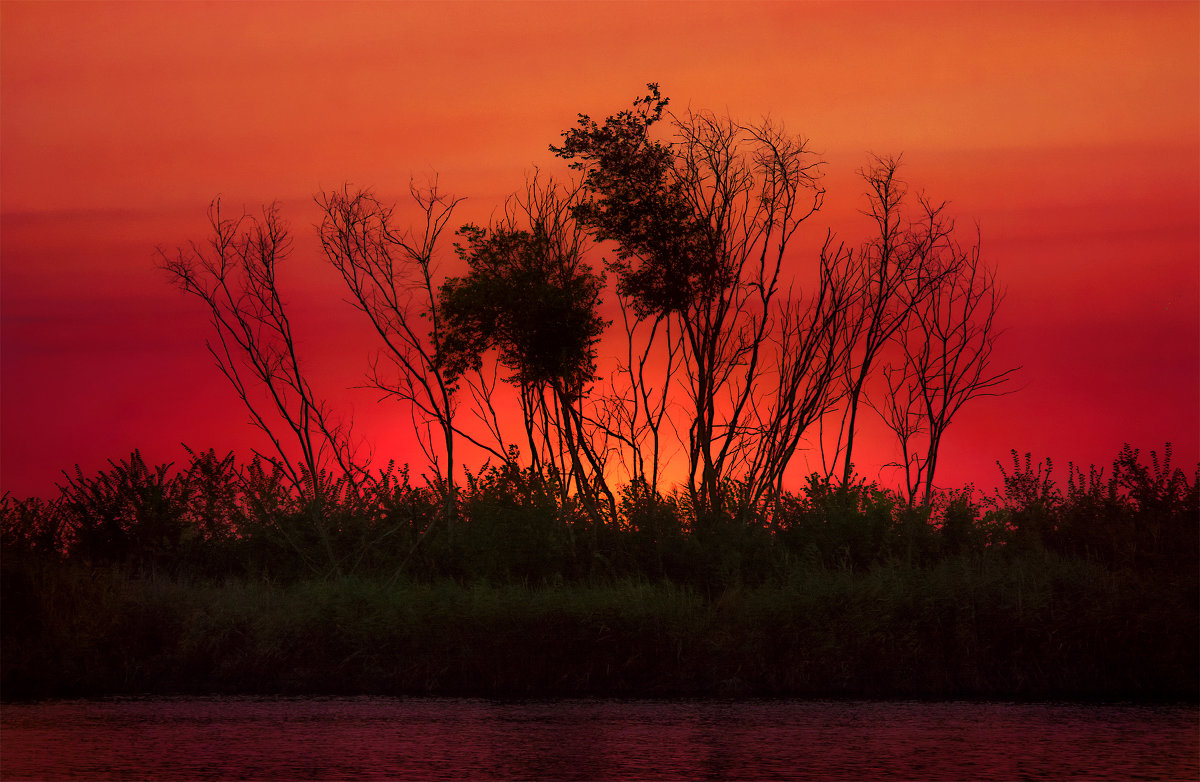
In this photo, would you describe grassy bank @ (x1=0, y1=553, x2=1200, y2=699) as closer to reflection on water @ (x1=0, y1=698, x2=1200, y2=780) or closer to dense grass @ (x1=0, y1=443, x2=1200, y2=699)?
dense grass @ (x1=0, y1=443, x2=1200, y2=699)

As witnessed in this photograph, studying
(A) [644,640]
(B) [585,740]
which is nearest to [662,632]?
(A) [644,640]

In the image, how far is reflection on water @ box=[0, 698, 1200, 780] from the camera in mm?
17734

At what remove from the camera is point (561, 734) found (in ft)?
68.8

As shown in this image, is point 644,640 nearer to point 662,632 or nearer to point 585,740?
point 662,632

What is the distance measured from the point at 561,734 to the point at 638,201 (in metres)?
23.2

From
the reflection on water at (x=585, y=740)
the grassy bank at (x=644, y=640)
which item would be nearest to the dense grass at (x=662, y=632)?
the grassy bank at (x=644, y=640)

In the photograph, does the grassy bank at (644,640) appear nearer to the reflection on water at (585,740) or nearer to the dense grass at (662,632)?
the dense grass at (662,632)

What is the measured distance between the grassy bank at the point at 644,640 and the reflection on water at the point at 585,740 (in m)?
1.72

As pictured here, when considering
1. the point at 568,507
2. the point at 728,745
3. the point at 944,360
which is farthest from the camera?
the point at 944,360

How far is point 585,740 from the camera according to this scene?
20312mm

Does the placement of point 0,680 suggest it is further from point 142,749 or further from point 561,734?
point 561,734

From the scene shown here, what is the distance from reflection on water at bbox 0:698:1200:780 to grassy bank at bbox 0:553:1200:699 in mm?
1717

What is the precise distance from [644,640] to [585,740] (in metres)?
7.24

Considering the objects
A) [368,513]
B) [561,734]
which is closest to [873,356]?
[368,513]
